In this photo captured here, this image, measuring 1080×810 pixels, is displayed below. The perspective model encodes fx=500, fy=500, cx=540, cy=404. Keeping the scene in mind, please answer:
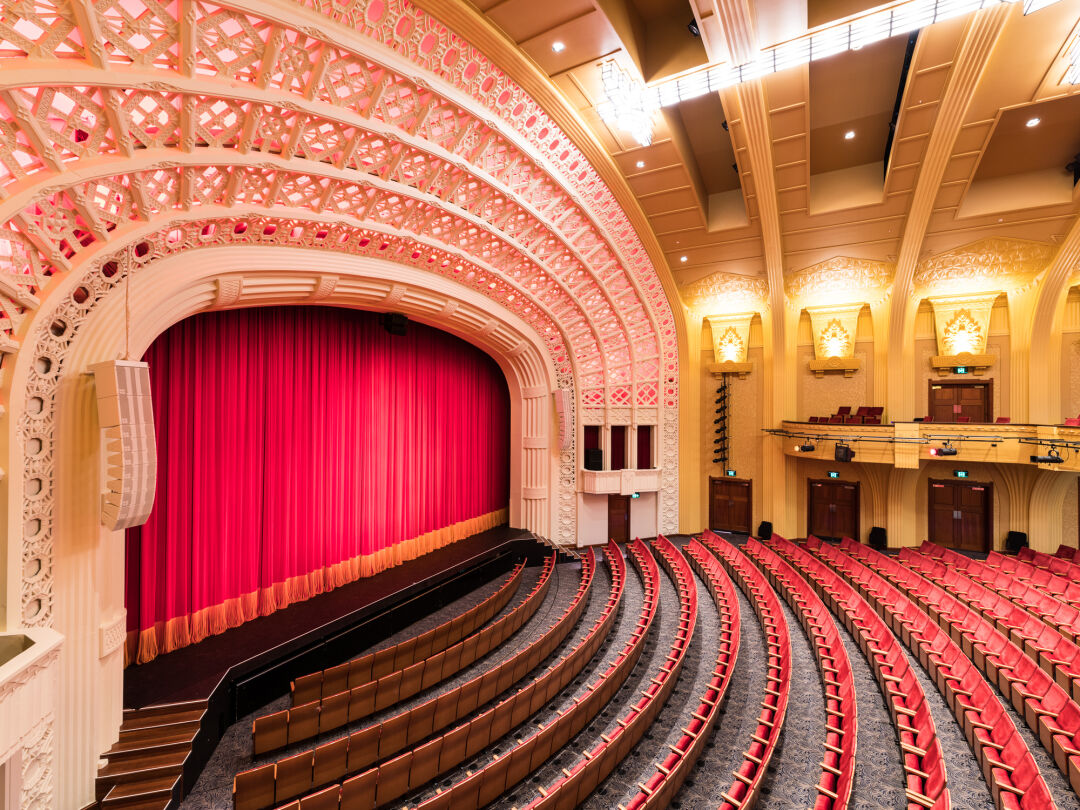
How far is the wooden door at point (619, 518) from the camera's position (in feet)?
29.8

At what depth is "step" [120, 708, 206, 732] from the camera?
349cm

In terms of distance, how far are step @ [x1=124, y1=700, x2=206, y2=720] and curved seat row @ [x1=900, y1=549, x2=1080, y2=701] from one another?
6.22m

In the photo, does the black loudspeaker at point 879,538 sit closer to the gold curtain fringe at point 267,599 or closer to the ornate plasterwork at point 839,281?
the ornate plasterwork at point 839,281

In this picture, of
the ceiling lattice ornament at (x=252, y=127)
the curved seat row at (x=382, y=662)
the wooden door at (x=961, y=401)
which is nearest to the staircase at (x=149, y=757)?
the curved seat row at (x=382, y=662)

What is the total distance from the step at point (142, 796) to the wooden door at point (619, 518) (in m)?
6.94

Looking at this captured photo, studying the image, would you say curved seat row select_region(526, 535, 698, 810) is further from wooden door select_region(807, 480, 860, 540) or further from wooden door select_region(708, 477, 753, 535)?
wooden door select_region(807, 480, 860, 540)

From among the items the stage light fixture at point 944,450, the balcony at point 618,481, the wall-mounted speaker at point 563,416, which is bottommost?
the balcony at point 618,481

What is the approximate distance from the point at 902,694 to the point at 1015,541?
6579mm

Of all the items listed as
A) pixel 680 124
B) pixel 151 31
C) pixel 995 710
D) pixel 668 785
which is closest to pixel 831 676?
pixel 995 710

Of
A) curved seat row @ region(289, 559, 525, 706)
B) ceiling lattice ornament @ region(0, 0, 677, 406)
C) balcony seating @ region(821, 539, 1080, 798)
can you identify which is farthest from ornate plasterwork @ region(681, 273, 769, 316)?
curved seat row @ region(289, 559, 525, 706)

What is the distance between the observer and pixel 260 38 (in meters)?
3.04

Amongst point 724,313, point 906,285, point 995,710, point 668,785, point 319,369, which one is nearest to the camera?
point 668,785

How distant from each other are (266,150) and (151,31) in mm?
1001

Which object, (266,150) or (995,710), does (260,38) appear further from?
(995,710)
